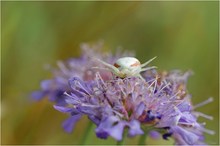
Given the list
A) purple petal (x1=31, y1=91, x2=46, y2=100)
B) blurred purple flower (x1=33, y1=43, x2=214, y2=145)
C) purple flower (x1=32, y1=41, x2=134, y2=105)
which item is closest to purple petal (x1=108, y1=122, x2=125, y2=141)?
blurred purple flower (x1=33, y1=43, x2=214, y2=145)

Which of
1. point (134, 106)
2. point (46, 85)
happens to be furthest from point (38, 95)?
point (134, 106)

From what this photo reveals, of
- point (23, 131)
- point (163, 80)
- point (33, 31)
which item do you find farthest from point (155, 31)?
point (163, 80)

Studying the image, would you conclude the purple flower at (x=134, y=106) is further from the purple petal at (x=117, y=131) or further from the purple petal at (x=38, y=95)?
the purple petal at (x=38, y=95)

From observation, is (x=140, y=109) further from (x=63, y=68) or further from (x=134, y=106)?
(x=63, y=68)

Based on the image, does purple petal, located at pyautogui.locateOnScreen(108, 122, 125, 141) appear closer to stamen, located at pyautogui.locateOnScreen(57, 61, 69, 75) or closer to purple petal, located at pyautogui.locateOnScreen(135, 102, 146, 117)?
purple petal, located at pyautogui.locateOnScreen(135, 102, 146, 117)

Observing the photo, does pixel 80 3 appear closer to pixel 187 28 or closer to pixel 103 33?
pixel 103 33

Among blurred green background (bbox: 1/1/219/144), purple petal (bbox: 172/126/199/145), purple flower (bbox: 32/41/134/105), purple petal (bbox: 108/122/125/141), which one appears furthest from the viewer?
blurred green background (bbox: 1/1/219/144)

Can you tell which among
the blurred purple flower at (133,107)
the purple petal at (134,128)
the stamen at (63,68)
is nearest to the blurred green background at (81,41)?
the stamen at (63,68)
